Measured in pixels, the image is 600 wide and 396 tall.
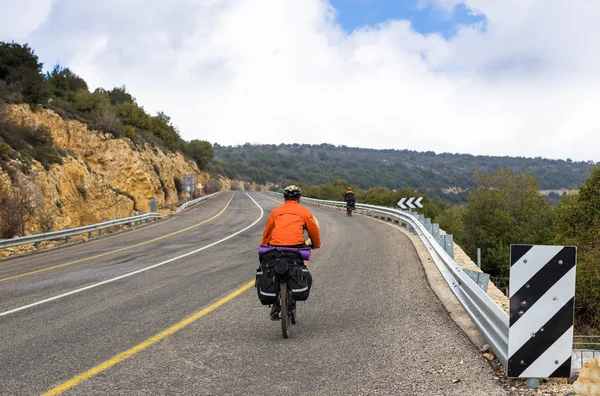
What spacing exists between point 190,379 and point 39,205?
19.3 metres

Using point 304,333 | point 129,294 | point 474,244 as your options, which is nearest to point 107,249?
point 129,294

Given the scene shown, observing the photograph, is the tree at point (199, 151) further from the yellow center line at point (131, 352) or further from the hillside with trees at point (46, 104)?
the yellow center line at point (131, 352)

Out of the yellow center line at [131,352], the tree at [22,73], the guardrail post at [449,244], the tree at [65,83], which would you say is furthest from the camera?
the tree at [65,83]

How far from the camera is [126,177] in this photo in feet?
124

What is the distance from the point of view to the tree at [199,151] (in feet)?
261

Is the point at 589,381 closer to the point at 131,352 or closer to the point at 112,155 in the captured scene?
the point at 131,352

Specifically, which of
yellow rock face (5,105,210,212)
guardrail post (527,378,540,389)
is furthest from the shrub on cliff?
guardrail post (527,378,540,389)

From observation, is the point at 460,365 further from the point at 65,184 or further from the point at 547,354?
Result: the point at 65,184

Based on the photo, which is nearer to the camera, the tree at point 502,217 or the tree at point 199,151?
the tree at point 502,217

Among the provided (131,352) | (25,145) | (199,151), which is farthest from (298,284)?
(199,151)

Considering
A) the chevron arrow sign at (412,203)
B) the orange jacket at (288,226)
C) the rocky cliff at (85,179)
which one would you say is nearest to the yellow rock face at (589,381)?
the orange jacket at (288,226)

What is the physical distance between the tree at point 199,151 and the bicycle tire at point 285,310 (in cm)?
7350

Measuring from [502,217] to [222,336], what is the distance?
149ft

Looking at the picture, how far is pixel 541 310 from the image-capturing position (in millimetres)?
4340
